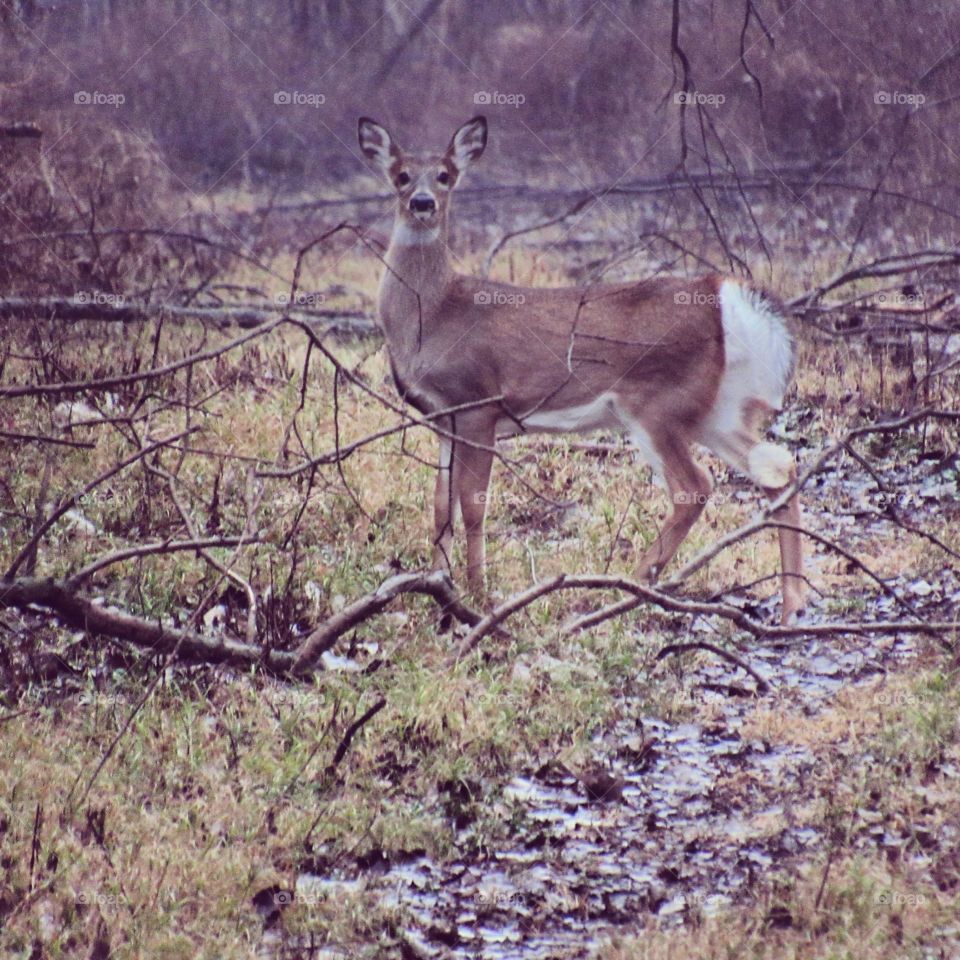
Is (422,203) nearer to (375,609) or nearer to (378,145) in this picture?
(378,145)

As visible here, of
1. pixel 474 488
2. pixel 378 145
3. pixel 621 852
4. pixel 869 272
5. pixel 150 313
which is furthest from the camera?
pixel 150 313

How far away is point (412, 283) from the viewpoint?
6348mm

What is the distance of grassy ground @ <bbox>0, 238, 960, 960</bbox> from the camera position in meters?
3.38

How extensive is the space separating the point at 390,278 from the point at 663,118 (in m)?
8.46

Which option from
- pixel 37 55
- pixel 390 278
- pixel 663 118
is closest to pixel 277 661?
pixel 390 278

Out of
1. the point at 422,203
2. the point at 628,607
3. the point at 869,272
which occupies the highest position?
the point at 869,272

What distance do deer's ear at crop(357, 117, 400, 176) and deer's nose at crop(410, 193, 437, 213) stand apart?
292 mm

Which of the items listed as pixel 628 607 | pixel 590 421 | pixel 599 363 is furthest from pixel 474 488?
pixel 628 607

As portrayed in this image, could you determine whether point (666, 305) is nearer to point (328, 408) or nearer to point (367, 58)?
point (328, 408)

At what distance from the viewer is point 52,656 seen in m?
4.52

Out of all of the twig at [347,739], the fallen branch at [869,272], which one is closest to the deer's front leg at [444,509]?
the twig at [347,739]

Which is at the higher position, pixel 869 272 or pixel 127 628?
pixel 869 272

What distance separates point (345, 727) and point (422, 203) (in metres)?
2.66

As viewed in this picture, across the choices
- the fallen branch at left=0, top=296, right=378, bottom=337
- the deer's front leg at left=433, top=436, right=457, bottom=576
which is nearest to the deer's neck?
the deer's front leg at left=433, top=436, right=457, bottom=576
